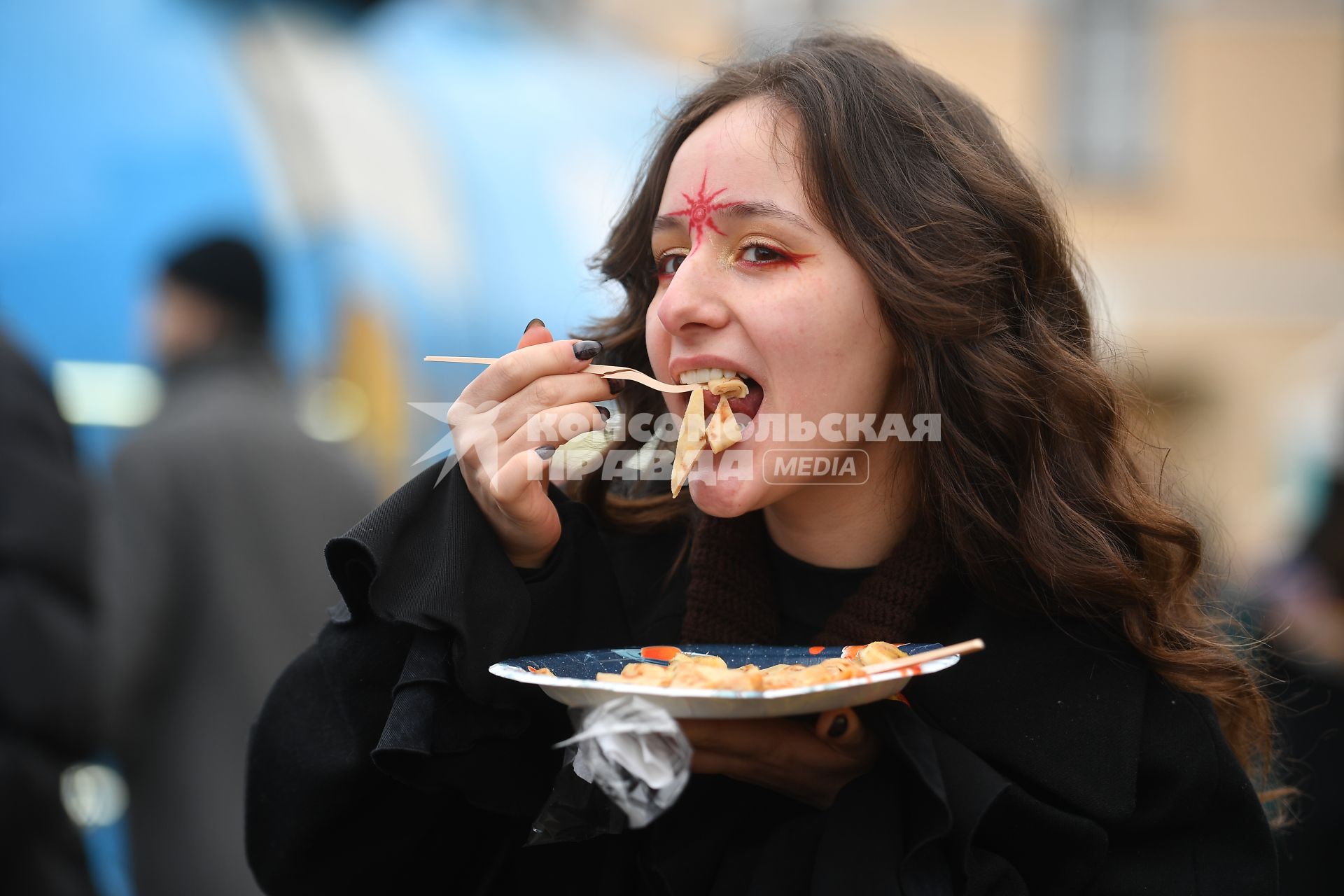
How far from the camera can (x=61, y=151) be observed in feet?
15.2

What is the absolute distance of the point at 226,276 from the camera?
4184 millimetres

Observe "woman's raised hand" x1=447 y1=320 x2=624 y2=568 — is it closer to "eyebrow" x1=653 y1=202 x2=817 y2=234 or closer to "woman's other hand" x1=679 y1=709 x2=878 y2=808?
"eyebrow" x1=653 y1=202 x2=817 y2=234

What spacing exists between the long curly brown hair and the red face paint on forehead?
0.48 ft

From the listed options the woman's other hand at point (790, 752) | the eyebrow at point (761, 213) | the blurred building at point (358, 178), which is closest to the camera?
the woman's other hand at point (790, 752)

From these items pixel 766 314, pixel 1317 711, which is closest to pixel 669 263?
pixel 766 314

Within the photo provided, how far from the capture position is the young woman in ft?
5.55

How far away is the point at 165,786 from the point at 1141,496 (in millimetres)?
3060

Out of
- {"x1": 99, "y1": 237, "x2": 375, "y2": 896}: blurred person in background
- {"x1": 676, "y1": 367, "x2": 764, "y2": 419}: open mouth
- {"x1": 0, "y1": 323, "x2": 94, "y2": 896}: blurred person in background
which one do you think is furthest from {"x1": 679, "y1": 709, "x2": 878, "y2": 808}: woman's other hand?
{"x1": 99, "y1": 237, "x2": 375, "y2": 896}: blurred person in background

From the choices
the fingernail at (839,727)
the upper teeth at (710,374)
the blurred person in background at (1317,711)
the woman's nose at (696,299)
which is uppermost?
the woman's nose at (696,299)

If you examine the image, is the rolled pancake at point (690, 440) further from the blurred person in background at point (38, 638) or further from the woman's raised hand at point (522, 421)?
the blurred person in background at point (38, 638)

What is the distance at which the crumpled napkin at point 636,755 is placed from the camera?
4.69 ft

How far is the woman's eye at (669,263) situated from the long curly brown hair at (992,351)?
0.80 feet

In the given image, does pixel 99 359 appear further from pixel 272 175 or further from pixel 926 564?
pixel 926 564

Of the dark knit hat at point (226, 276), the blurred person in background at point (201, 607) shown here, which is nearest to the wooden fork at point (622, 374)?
the blurred person in background at point (201, 607)
